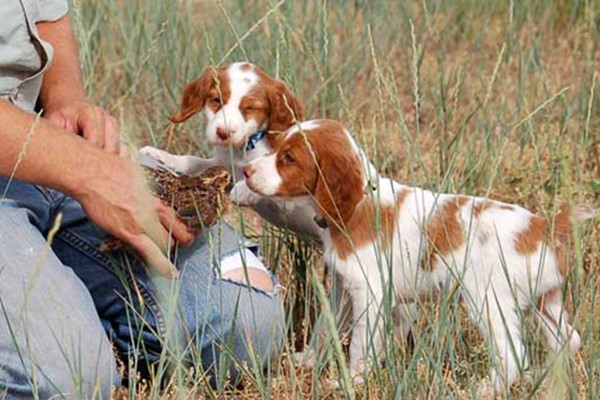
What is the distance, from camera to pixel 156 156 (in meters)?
3.18

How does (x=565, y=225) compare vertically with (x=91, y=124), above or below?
below

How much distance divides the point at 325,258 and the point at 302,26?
1946 millimetres

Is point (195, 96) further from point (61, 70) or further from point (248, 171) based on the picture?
point (248, 171)

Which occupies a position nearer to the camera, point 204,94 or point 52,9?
point 52,9

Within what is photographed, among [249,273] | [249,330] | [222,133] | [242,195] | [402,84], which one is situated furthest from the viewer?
[402,84]

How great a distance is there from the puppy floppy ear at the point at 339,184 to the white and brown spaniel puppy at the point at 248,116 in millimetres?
194

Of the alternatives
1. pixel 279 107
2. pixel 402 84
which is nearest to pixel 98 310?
pixel 279 107

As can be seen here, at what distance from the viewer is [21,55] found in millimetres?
2715

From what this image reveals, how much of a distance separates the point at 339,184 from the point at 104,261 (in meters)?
0.47

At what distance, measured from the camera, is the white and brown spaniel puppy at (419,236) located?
8.95 feet

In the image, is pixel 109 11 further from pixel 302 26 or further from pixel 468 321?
pixel 468 321

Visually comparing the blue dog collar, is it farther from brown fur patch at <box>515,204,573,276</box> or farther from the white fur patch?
brown fur patch at <box>515,204,573,276</box>

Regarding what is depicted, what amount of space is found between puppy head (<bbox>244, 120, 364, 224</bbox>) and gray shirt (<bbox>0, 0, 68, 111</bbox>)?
1.48 ft

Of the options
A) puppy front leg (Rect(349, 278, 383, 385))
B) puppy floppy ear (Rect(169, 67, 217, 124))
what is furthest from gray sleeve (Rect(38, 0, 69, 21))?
puppy front leg (Rect(349, 278, 383, 385))
